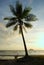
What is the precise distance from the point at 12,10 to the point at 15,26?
285 cm

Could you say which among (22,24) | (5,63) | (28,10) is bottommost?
(5,63)

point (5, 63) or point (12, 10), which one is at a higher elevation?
point (12, 10)

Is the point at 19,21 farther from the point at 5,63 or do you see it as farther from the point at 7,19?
the point at 5,63

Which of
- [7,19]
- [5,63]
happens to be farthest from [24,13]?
[5,63]

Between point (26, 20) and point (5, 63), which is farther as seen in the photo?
point (26, 20)

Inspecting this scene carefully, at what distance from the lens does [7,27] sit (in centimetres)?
3659

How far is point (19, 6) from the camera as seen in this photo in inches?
1405

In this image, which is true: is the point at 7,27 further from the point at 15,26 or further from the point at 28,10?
the point at 28,10

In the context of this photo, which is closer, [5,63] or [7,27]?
[5,63]

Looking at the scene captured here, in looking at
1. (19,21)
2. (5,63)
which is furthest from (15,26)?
(5,63)

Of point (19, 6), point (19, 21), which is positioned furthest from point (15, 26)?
point (19, 6)

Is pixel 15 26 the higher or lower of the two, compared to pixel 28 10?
lower

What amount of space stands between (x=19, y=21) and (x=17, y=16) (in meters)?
0.99

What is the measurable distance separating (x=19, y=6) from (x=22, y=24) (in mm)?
3160
